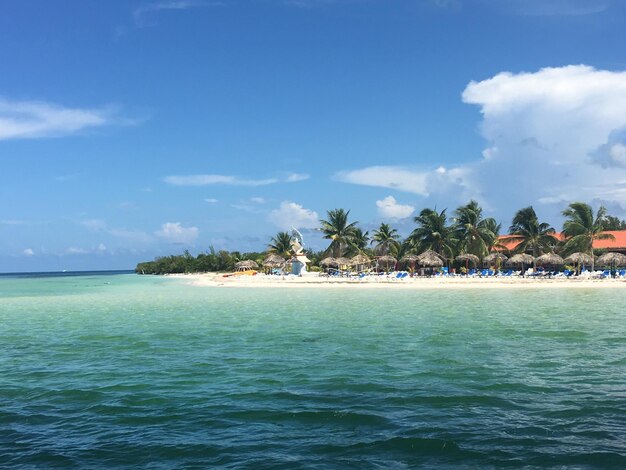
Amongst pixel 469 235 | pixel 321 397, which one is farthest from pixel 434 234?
pixel 321 397

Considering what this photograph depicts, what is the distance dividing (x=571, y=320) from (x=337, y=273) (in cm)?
3447

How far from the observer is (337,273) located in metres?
50.3

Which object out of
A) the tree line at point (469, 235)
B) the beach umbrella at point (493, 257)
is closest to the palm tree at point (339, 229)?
the tree line at point (469, 235)

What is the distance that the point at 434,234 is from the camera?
45.0 meters

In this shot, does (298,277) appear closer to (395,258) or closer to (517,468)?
(395,258)

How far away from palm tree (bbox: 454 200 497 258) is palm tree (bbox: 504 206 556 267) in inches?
95.9

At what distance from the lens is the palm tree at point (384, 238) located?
50375mm

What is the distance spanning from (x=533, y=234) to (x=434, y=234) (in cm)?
790

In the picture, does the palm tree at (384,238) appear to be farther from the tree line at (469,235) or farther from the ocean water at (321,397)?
the ocean water at (321,397)

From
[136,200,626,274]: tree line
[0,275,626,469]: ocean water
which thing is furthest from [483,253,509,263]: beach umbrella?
[0,275,626,469]: ocean water

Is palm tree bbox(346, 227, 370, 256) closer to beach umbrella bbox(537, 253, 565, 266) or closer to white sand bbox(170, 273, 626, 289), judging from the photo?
white sand bbox(170, 273, 626, 289)

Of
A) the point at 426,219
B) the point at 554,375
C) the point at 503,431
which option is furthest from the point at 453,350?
the point at 426,219

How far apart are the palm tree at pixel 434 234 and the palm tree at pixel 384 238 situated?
3.70 meters

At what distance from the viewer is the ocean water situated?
5.60 m
